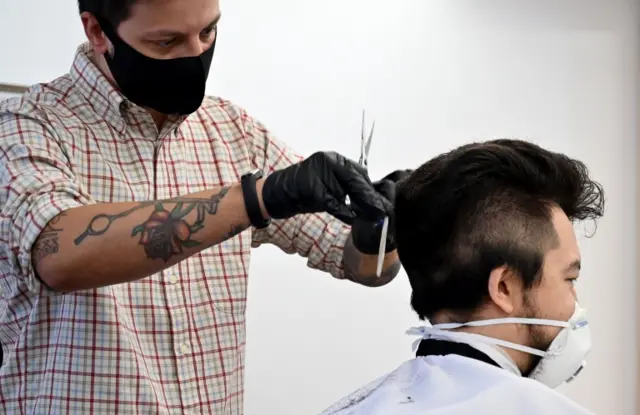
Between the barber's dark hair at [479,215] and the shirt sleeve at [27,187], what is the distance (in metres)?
0.72

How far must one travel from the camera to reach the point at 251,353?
2990mm

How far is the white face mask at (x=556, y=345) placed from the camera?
59.9 inches

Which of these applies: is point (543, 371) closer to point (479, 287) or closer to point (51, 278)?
point (479, 287)

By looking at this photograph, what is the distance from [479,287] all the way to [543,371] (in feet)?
0.68

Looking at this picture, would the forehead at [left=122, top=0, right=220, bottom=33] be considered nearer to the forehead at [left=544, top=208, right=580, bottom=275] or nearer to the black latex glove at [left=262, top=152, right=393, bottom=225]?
the black latex glove at [left=262, top=152, right=393, bottom=225]

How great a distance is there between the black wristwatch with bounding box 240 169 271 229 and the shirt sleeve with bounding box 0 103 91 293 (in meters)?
0.35

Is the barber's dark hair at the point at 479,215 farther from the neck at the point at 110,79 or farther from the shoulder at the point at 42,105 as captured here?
the shoulder at the point at 42,105

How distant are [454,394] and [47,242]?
836mm

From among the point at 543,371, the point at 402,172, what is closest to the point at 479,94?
the point at 402,172

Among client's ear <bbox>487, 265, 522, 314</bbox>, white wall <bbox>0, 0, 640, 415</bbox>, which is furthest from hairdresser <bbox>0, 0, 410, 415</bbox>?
white wall <bbox>0, 0, 640, 415</bbox>

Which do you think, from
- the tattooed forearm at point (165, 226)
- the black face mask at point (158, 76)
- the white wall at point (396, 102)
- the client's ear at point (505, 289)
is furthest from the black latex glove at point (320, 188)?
the white wall at point (396, 102)

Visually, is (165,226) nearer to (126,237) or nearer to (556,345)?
(126,237)

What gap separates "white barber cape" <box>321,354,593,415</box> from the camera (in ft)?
4.70

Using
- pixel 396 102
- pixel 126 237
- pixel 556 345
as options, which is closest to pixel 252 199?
pixel 126 237
